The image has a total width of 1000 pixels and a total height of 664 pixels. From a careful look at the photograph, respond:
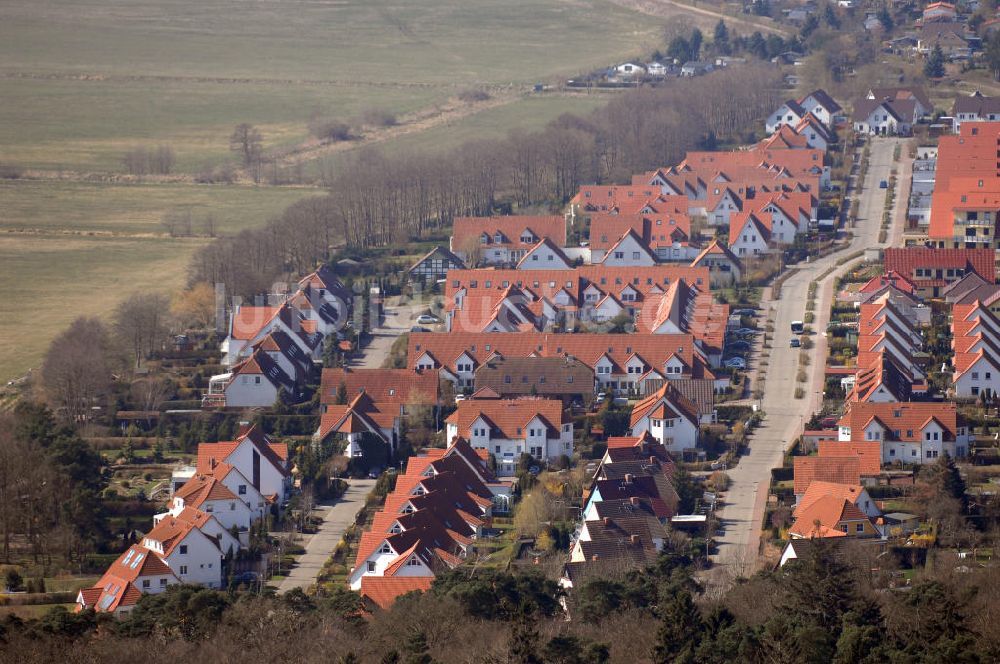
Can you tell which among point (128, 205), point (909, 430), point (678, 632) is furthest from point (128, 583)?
point (128, 205)

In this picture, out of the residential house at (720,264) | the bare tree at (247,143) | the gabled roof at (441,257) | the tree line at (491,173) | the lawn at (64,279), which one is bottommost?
the bare tree at (247,143)

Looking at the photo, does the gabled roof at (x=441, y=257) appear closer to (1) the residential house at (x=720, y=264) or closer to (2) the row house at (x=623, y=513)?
(1) the residential house at (x=720, y=264)

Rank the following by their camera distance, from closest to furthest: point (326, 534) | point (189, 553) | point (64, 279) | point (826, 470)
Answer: point (189, 553) → point (326, 534) → point (826, 470) → point (64, 279)

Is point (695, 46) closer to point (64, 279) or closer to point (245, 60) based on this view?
point (245, 60)

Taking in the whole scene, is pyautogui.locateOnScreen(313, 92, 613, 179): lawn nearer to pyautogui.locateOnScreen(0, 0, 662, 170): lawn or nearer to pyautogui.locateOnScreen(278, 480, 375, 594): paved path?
pyautogui.locateOnScreen(0, 0, 662, 170): lawn

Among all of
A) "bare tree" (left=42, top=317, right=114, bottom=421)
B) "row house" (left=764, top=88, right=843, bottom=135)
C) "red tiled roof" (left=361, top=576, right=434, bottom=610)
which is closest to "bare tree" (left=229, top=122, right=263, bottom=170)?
"row house" (left=764, top=88, right=843, bottom=135)

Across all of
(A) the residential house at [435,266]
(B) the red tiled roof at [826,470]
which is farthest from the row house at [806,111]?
(B) the red tiled roof at [826,470]

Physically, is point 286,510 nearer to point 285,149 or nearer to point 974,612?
point 974,612
